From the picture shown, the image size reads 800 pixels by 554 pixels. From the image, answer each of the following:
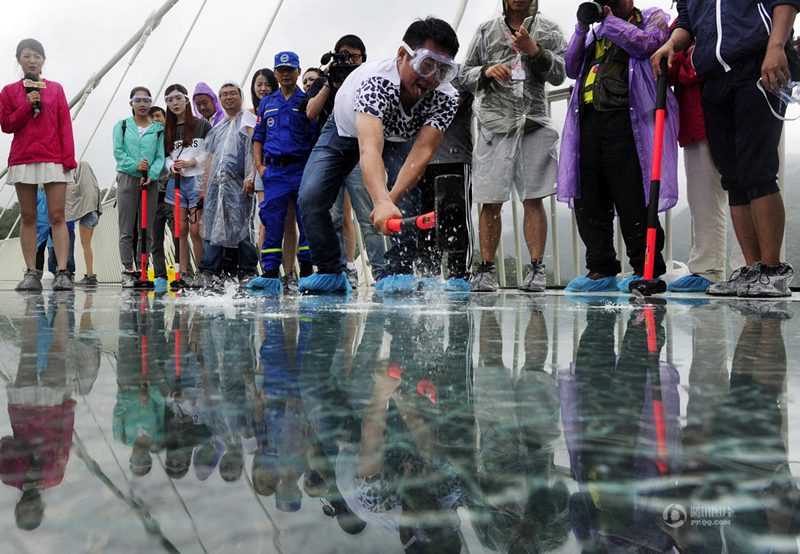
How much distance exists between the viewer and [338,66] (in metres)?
3.71

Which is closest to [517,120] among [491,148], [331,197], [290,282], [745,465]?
[491,148]

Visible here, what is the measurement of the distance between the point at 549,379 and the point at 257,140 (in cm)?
402

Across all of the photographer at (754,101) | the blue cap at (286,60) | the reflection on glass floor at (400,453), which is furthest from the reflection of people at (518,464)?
the blue cap at (286,60)

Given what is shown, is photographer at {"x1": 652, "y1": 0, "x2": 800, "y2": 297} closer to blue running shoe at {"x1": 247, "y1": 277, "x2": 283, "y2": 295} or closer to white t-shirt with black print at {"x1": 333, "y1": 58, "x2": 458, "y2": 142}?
white t-shirt with black print at {"x1": 333, "y1": 58, "x2": 458, "y2": 142}

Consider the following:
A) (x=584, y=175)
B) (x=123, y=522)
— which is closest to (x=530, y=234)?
(x=584, y=175)

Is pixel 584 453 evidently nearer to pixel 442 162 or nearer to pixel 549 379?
pixel 549 379

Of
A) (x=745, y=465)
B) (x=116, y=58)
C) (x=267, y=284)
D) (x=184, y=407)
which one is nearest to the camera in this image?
(x=745, y=465)

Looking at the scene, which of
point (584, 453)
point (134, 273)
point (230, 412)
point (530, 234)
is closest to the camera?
point (584, 453)

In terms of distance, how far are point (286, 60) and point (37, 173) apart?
1.88m

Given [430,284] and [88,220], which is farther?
[88,220]

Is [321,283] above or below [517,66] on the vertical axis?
below

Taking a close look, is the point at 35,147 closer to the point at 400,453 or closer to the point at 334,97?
the point at 334,97

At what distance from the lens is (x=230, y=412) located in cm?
55

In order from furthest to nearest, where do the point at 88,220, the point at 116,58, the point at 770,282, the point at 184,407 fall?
the point at 116,58 < the point at 88,220 < the point at 770,282 < the point at 184,407
